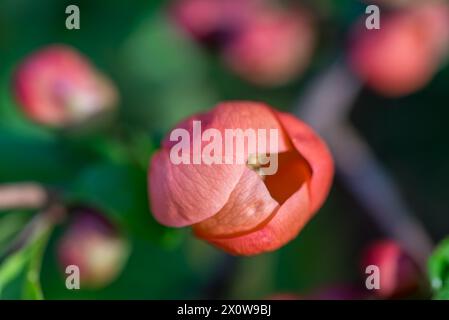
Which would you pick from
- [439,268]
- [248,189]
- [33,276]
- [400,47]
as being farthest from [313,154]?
[400,47]

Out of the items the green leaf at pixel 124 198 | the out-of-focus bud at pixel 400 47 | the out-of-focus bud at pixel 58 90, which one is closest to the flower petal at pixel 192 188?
the green leaf at pixel 124 198

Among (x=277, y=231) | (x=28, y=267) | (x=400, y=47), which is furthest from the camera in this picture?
(x=400, y=47)

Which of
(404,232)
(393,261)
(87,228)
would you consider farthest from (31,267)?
(404,232)

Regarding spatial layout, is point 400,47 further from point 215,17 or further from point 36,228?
point 36,228

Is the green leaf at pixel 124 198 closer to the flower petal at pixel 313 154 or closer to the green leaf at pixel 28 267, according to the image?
the green leaf at pixel 28 267

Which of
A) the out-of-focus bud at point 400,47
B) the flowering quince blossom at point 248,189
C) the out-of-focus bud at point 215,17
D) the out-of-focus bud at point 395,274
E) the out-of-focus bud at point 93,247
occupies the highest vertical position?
the out-of-focus bud at point 215,17

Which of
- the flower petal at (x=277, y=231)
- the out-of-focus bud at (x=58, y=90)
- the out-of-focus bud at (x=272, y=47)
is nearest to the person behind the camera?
the flower petal at (x=277, y=231)
